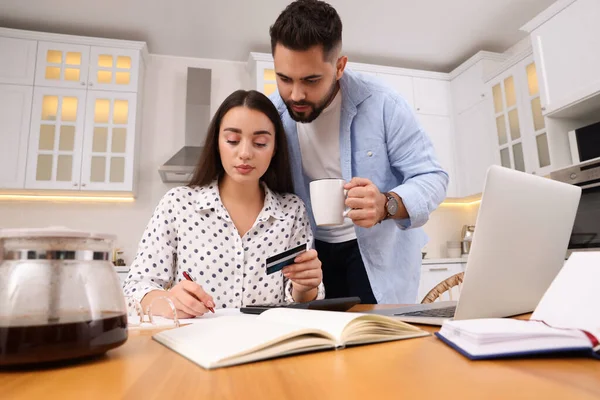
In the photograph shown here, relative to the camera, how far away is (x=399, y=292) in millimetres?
1610

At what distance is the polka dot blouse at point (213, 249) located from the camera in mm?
1294

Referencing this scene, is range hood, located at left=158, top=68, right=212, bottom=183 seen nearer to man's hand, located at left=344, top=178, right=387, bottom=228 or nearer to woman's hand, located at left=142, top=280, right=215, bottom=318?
man's hand, located at left=344, top=178, right=387, bottom=228

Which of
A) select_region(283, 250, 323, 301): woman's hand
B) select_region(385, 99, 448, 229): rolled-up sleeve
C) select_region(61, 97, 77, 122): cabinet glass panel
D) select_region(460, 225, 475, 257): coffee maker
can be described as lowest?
select_region(283, 250, 323, 301): woman's hand

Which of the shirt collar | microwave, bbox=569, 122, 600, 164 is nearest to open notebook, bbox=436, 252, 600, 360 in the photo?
the shirt collar

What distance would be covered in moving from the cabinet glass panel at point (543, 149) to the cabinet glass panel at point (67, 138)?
11.6 ft

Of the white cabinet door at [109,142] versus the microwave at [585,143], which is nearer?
the microwave at [585,143]

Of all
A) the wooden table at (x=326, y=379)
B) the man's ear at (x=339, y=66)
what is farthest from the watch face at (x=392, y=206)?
the wooden table at (x=326, y=379)

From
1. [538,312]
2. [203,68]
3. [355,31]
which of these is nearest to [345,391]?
[538,312]

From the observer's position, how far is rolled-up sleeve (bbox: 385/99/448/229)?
4.66 feet

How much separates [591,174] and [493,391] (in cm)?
257

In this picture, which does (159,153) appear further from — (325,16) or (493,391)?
(493,391)

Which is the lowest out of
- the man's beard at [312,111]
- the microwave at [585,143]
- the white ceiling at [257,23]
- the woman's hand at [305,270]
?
the woman's hand at [305,270]

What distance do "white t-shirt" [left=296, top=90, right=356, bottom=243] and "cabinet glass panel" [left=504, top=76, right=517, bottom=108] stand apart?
2.39 meters

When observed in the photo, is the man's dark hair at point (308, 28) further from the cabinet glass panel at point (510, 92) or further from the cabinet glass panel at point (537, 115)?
the cabinet glass panel at point (510, 92)
